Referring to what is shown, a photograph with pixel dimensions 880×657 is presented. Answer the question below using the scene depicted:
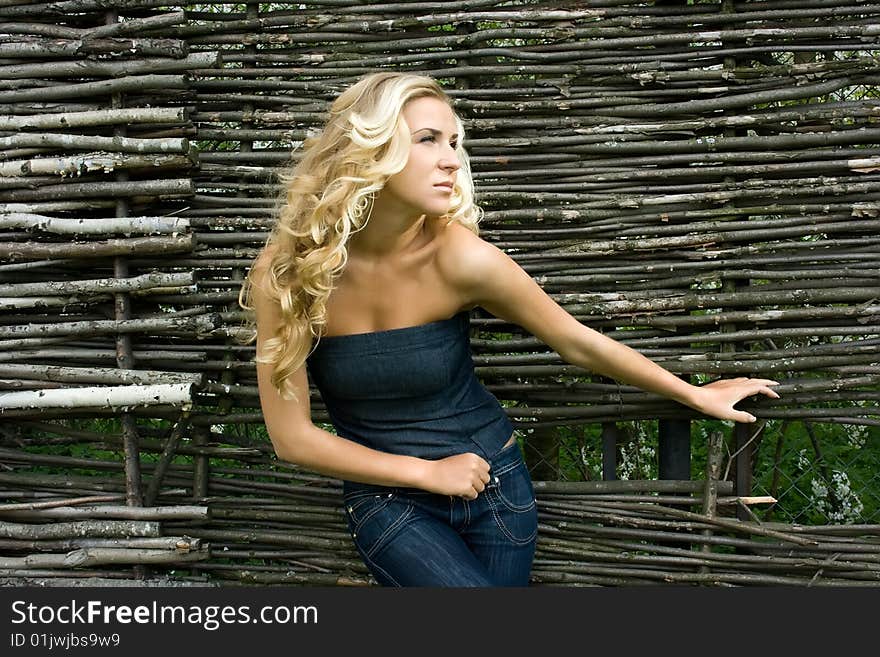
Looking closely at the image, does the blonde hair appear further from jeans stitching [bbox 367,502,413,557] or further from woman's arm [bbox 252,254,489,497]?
jeans stitching [bbox 367,502,413,557]

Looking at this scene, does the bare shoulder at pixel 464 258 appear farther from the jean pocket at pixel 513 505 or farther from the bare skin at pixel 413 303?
the jean pocket at pixel 513 505

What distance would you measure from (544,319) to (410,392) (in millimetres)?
382

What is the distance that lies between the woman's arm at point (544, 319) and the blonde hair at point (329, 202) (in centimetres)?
26

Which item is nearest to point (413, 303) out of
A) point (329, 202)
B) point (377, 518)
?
point (329, 202)

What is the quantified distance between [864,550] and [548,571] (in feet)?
3.11

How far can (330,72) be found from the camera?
2.70m

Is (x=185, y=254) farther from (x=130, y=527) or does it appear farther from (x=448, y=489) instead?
(x=448, y=489)

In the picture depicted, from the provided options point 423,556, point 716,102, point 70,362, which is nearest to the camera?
point 423,556

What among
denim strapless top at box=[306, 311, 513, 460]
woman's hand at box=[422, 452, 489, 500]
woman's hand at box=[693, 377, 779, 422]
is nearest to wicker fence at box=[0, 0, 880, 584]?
woman's hand at box=[693, 377, 779, 422]

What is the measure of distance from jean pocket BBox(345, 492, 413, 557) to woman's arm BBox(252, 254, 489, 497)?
74mm

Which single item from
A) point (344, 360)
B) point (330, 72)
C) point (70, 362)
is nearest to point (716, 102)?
point (330, 72)

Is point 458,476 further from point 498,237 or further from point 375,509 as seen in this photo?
point 498,237

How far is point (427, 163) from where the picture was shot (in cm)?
199

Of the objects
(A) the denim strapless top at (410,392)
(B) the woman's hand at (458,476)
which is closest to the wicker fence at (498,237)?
(A) the denim strapless top at (410,392)
